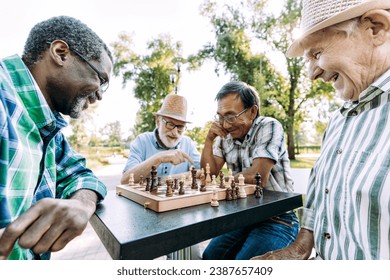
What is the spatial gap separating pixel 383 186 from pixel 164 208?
991 mm

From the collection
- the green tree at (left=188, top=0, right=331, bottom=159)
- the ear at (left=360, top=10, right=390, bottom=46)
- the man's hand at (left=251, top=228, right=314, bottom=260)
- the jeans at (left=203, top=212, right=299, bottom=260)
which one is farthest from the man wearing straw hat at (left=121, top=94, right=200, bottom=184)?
the green tree at (left=188, top=0, right=331, bottom=159)

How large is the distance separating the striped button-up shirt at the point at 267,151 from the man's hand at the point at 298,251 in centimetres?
66

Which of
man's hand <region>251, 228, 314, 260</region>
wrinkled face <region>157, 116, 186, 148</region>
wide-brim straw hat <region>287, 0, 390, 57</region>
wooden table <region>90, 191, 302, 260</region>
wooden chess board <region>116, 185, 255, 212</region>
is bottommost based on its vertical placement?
man's hand <region>251, 228, 314, 260</region>

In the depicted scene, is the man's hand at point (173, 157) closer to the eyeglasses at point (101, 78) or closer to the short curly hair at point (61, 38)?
the eyeglasses at point (101, 78)

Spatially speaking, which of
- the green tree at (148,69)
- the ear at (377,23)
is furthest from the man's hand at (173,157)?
the green tree at (148,69)

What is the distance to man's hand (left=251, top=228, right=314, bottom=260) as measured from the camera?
1.26 m

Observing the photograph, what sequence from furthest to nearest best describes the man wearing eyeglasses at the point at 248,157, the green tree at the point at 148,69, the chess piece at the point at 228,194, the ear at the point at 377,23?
the green tree at the point at 148,69 < the man wearing eyeglasses at the point at 248,157 < the chess piece at the point at 228,194 < the ear at the point at 377,23

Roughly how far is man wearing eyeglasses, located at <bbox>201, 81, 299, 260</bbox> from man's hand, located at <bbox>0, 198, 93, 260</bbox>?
121 cm

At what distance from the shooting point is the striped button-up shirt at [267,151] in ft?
6.45

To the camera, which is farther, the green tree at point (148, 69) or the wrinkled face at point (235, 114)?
the green tree at point (148, 69)

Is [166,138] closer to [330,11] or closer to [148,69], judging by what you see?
[330,11]

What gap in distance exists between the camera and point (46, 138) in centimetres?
120

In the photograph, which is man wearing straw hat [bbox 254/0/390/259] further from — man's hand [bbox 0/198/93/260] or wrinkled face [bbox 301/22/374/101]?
man's hand [bbox 0/198/93/260]

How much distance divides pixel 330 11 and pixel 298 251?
1.29 meters
